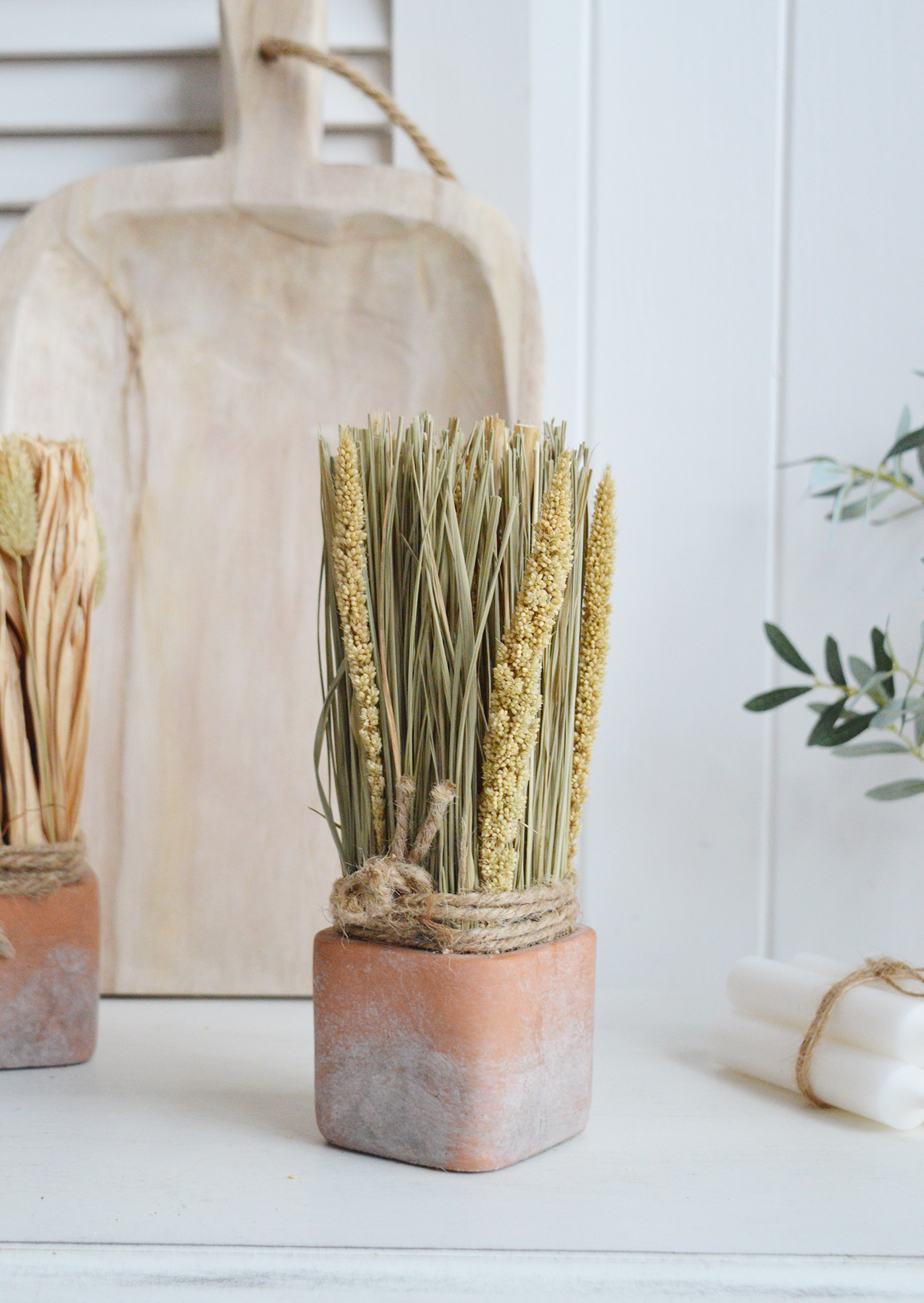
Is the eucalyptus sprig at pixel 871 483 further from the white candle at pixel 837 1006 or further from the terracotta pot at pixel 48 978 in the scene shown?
the terracotta pot at pixel 48 978

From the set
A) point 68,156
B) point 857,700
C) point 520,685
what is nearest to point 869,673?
point 857,700

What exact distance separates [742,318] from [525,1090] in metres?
0.57

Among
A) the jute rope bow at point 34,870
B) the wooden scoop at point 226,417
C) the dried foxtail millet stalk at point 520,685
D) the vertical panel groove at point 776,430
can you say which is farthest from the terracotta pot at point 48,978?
the vertical panel groove at point 776,430

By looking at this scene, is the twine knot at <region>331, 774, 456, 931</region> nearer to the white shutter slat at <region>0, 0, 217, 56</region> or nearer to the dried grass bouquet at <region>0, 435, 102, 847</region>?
the dried grass bouquet at <region>0, 435, 102, 847</region>

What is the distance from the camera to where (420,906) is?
1.61 ft

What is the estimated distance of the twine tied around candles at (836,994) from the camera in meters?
0.59

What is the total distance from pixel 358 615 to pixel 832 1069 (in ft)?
1.10

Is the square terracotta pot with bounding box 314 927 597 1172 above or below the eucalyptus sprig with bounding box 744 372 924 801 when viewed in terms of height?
below

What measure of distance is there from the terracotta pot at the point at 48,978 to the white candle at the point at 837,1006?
0.37 metres

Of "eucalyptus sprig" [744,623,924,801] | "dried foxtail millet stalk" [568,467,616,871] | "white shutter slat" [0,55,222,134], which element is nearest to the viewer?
"dried foxtail millet stalk" [568,467,616,871]

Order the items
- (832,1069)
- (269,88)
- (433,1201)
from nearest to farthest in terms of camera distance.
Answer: (433,1201), (832,1069), (269,88)

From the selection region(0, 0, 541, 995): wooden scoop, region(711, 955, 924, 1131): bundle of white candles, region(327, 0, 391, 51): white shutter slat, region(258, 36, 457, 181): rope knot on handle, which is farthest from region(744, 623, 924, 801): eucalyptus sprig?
region(327, 0, 391, 51): white shutter slat

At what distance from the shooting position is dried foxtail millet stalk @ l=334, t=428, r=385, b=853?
50 centimetres

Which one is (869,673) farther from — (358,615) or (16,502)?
(16,502)
